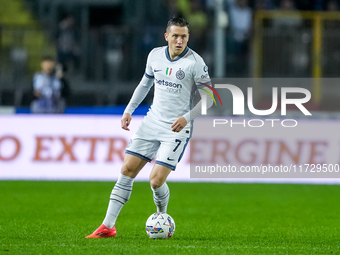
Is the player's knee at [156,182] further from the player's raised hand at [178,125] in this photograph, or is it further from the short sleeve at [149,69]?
the short sleeve at [149,69]

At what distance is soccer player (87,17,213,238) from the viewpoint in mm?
6527

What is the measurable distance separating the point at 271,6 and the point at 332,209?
8591mm

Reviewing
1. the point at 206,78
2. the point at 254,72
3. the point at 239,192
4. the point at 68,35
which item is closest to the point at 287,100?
the point at 254,72

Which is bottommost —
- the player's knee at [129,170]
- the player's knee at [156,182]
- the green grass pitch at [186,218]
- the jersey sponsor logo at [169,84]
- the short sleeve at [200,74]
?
the green grass pitch at [186,218]

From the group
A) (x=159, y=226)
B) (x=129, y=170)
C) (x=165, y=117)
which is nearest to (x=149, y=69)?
(x=165, y=117)

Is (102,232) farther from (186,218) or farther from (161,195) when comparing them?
(186,218)

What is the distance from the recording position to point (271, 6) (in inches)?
672

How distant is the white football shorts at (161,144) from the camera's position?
6578 millimetres

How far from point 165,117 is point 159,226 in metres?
1.13

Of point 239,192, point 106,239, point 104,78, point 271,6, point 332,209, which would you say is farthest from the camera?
point 271,6

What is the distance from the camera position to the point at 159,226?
6590mm

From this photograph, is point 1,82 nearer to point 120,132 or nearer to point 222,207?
point 120,132

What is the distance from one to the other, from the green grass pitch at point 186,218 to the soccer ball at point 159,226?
0.33 ft

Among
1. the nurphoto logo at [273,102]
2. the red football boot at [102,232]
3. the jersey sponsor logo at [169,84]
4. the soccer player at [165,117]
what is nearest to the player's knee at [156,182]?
A: the soccer player at [165,117]
